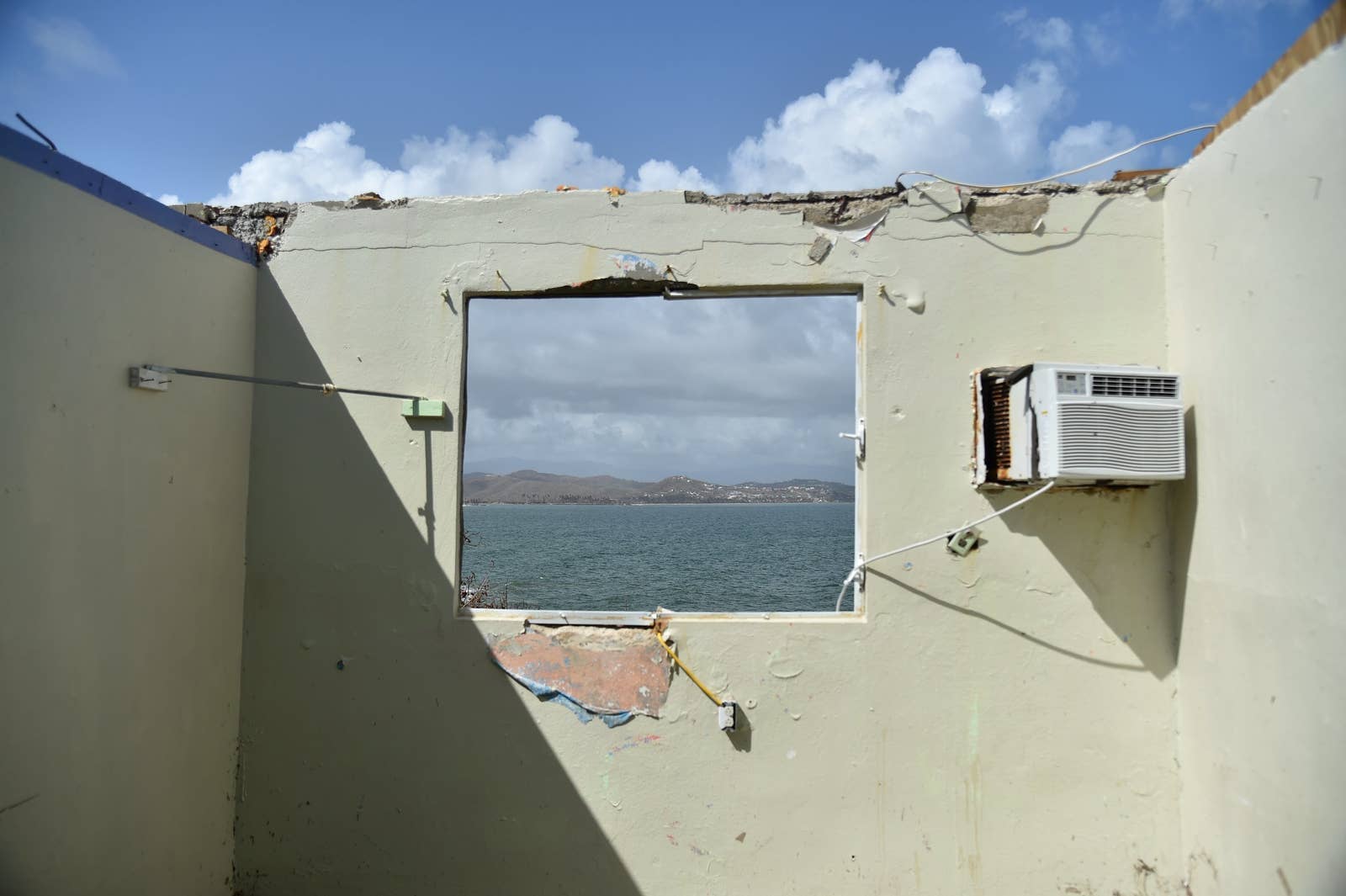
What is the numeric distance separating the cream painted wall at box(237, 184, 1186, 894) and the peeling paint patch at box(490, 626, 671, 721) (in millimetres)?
56

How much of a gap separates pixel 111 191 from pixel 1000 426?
269 cm

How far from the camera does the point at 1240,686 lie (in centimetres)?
205

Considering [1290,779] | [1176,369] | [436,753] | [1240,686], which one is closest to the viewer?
[1290,779]

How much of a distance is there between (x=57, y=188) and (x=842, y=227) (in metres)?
2.23

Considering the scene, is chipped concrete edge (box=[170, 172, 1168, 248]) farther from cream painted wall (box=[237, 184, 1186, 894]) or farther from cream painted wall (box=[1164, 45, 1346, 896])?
cream painted wall (box=[1164, 45, 1346, 896])

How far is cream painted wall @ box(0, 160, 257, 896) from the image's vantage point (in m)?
1.83

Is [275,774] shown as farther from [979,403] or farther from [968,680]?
[979,403]

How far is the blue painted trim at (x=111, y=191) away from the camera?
185 cm

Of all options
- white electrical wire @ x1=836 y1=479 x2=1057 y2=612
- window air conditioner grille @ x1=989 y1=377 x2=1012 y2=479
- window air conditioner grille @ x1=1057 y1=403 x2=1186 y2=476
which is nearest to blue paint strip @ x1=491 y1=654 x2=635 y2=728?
white electrical wire @ x1=836 y1=479 x2=1057 y2=612

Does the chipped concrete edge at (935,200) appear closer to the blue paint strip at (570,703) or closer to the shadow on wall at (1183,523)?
the shadow on wall at (1183,523)

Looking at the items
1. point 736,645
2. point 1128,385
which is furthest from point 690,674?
point 1128,385

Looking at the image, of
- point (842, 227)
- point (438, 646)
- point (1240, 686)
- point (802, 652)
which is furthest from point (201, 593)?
point (1240, 686)

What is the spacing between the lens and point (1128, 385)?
7.18 ft

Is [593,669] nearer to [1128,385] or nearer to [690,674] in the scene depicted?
[690,674]
